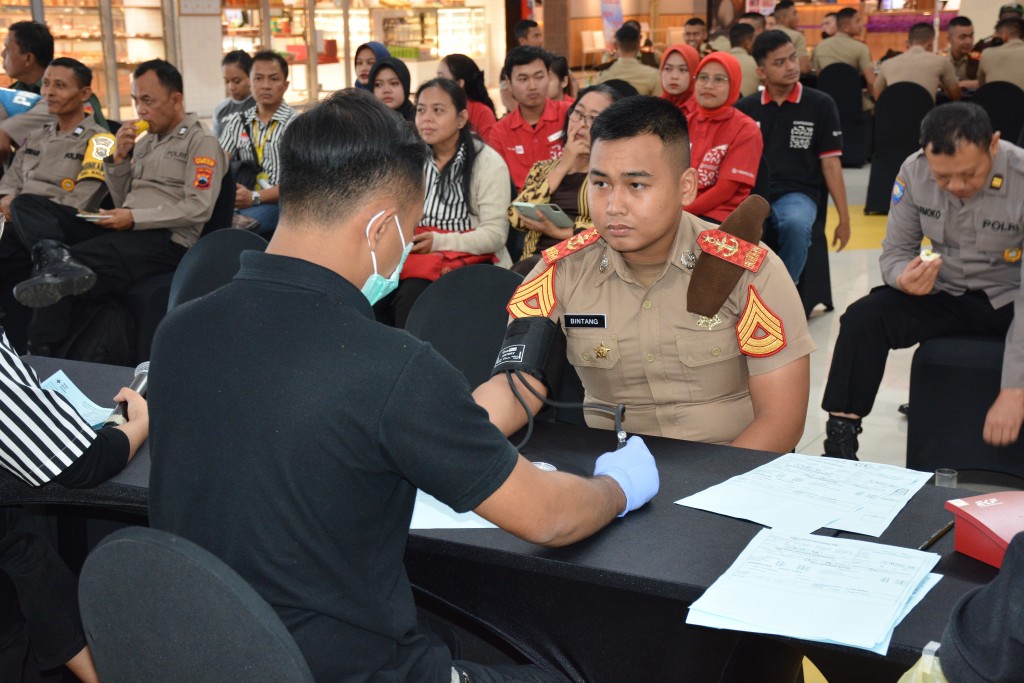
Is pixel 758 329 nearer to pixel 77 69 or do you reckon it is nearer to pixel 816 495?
pixel 816 495

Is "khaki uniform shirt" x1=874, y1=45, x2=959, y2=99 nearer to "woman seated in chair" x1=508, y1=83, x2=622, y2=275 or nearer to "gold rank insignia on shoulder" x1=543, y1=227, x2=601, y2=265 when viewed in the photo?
"woman seated in chair" x1=508, y1=83, x2=622, y2=275

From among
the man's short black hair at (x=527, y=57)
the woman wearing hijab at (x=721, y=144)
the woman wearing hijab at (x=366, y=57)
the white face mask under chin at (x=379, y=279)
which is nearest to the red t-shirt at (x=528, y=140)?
the man's short black hair at (x=527, y=57)

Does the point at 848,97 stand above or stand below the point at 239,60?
below

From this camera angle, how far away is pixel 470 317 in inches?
100

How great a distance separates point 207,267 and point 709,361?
1.43 meters

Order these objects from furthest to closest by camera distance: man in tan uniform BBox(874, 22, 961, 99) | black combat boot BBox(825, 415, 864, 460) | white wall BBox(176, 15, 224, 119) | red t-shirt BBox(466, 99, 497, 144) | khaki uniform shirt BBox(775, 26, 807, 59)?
khaki uniform shirt BBox(775, 26, 807, 59) → man in tan uniform BBox(874, 22, 961, 99) → white wall BBox(176, 15, 224, 119) → red t-shirt BBox(466, 99, 497, 144) → black combat boot BBox(825, 415, 864, 460)

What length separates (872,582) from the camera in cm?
137

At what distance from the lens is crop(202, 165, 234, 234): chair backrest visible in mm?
4332

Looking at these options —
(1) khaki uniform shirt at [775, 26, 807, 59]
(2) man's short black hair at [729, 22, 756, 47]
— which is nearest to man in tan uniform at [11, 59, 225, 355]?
(2) man's short black hair at [729, 22, 756, 47]

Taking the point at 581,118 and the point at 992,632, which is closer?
the point at 992,632

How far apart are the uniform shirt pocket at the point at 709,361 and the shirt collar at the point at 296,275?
1.08 metres

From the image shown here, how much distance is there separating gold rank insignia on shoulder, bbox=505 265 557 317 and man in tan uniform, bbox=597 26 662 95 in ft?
18.8

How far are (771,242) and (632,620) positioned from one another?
344cm

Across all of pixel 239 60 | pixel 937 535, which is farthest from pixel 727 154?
pixel 239 60
